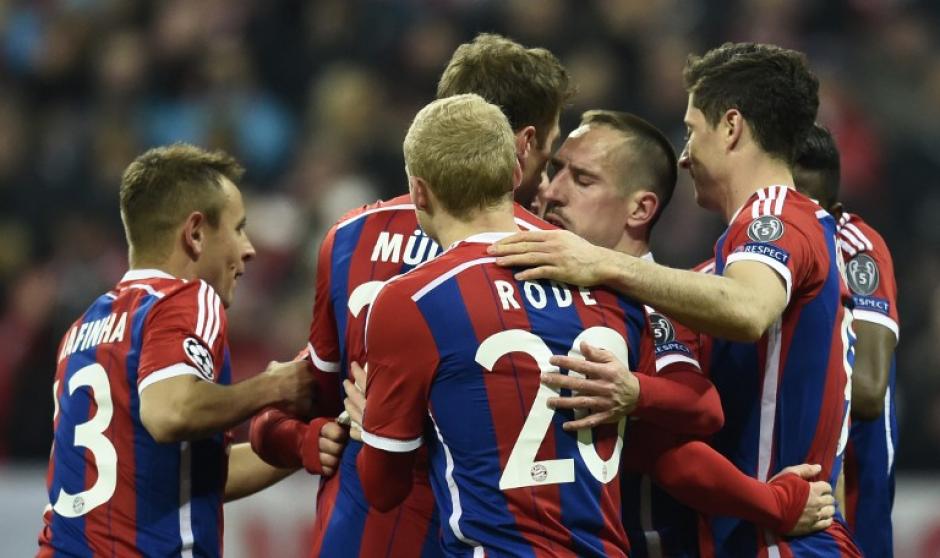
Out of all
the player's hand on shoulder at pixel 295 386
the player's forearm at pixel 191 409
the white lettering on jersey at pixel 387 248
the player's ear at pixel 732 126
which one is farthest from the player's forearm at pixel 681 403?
the player's forearm at pixel 191 409

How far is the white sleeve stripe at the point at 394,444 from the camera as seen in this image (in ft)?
10.9

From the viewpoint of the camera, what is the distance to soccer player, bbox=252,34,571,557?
12.6 ft

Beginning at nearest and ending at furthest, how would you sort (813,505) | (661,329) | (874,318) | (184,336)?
(813,505), (661,329), (184,336), (874,318)

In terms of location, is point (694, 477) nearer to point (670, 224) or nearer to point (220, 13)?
point (670, 224)

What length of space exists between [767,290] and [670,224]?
5.27m

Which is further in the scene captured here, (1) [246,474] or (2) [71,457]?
(1) [246,474]

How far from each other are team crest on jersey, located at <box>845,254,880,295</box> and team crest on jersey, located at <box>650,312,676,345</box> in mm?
912

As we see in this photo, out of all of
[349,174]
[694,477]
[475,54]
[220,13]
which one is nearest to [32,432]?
[349,174]

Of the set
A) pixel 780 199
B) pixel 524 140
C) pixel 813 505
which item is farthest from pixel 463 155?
pixel 813 505

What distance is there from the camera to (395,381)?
129 inches

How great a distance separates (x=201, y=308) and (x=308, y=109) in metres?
6.04

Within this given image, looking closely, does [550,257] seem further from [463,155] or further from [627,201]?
[627,201]

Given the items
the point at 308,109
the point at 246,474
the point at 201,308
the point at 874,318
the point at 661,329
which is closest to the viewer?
the point at 661,329

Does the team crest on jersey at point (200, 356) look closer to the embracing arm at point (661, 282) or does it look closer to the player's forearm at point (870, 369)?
the embracing arm at point (661, 282)
